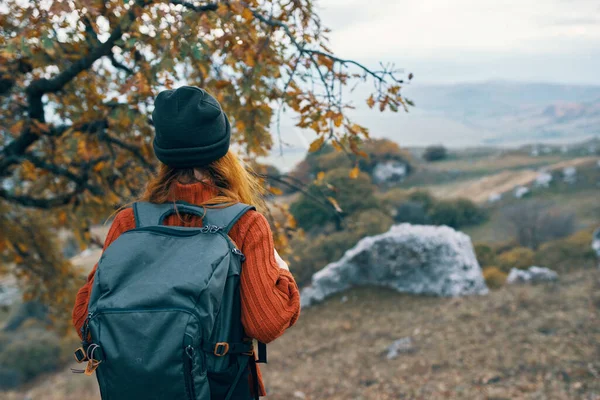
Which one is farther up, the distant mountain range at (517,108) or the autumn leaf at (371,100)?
the distant mountain range at (517,108)

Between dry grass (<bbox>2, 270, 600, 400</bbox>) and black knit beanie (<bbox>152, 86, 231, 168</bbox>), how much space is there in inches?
205

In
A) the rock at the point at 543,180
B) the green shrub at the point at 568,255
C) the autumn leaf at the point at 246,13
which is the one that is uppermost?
the autumn leaf at the point at 246,13

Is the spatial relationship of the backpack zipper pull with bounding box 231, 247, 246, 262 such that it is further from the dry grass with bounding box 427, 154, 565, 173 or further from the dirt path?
the dry grass with bounding box 427, 154, 565, 173

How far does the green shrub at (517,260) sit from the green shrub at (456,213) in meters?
7.54

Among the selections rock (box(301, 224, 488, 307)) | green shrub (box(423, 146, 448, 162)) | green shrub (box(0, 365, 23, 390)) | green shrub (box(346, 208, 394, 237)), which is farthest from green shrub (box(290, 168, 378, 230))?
green shrub (box(423, 146, 448, 162))

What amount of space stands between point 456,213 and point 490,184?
1075 centimetres

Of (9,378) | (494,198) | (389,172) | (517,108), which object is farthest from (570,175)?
(517,108)

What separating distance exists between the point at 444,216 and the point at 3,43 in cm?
2247

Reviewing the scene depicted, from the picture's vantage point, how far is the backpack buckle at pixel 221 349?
1587 mm

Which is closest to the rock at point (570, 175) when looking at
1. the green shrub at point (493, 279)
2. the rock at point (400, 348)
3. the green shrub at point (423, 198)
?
the green shrub at point (423, 198)

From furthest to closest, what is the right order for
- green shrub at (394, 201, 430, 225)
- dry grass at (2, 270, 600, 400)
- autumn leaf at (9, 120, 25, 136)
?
green shrub at (394, 201, 430, 225) < dry grass at (2, 270, 600, 400) < autumn leaf at (9, 120, 25, 136)

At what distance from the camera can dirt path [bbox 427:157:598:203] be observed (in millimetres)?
30750

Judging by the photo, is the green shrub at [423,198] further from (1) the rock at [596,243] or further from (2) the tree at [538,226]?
(1) the rock at [596,243]

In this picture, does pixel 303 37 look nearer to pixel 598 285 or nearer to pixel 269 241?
pixel 269 241
